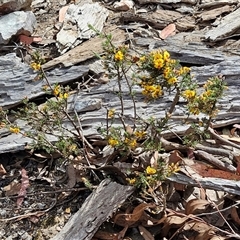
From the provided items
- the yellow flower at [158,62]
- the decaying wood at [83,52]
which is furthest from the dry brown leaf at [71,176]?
the yellow flower at [158,62]

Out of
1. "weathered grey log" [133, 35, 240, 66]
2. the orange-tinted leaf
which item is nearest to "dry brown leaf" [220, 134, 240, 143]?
the orange-tinted leaf

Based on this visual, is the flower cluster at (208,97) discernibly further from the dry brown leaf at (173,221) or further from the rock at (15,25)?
the rock at (15,25)

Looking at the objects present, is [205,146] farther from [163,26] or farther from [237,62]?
[163,26]

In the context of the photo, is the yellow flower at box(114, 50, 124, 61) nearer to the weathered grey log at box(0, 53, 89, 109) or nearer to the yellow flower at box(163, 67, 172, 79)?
the yellow flower at box(163, 67, 172, 79)

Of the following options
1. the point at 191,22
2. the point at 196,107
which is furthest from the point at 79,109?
the point at 191,22

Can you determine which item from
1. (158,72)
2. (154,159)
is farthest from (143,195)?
(158,72)

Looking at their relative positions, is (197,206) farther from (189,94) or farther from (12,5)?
(12,5)
